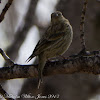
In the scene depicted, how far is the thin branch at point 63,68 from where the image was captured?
5.50m

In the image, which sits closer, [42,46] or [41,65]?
[41,65]

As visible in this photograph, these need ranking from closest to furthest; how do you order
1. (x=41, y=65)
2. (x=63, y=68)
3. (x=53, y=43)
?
(x=63, y=68), (x=41, y=65), (x=53, y=43)

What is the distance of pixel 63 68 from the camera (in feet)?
18.7

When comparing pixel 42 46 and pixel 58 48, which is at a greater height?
pixel 42 46

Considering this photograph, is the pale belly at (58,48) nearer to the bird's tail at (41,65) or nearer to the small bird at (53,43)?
the small bird at (53,43)

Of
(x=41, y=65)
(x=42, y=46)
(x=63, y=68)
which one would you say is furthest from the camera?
(x=42, y=46)

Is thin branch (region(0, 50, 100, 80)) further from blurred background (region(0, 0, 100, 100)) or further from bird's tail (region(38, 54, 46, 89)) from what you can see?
blurred background (region(0, 0, 100, 100))

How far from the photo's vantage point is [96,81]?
30.7 feet

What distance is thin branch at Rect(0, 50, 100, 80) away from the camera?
5496 millimetres

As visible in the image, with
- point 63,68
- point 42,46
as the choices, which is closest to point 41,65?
point 63,68

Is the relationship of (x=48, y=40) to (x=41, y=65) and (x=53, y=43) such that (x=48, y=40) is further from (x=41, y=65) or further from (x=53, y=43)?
(x=41, y=65)

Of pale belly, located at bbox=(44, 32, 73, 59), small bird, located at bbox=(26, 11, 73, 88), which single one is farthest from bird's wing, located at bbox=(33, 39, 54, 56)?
pale belly, located at bbox=(44, 32, 73, 59)

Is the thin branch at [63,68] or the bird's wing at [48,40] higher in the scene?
the bird's wing at [48,40]

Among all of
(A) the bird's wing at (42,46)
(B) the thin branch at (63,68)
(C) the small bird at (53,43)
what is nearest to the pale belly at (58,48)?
(C) the small bird at (53,43)
